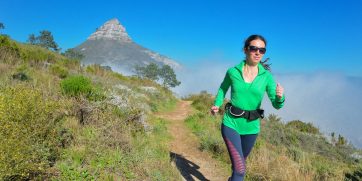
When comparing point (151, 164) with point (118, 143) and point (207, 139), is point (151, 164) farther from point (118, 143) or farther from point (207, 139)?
point (207, 139)

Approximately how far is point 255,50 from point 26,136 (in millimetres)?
3007

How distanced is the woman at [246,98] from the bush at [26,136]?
7.75 feet

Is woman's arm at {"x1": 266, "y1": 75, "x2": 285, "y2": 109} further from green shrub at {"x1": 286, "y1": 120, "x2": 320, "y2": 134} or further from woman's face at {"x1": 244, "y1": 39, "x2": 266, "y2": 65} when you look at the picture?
green shrub at {"x1": 286, "y1": 120, "x2": 320, "y2": 134}

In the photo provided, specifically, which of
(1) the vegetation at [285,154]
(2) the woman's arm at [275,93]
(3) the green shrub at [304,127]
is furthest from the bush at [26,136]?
(3) the green shrub at [304,127]

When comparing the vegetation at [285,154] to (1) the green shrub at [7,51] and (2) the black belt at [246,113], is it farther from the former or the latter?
(1) the green shrub at [7,51]

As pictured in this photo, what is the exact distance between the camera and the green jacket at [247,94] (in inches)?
140

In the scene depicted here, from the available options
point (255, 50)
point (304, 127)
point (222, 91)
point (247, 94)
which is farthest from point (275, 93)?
point (304, 127)

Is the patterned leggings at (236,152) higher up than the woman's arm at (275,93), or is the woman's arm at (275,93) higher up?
the woman's arm at (275,93)

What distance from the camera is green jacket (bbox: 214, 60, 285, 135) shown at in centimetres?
357

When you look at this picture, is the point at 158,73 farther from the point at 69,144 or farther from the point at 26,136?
the point at 26,136

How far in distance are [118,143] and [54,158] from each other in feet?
3.68

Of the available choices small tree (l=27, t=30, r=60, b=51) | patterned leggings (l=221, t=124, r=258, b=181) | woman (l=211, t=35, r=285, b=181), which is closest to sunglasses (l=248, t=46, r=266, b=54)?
woman (l=211, t=35, r=285, b=181)

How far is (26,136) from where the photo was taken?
11.4 ft

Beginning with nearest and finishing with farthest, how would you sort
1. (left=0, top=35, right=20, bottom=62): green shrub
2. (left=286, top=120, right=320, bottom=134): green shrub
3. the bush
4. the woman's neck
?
the bush < the woman's neck < (left=0, top=35, right=20, bottom=62): green shrub < (left=286, top=120, right=320, bottom=134): green shrub
